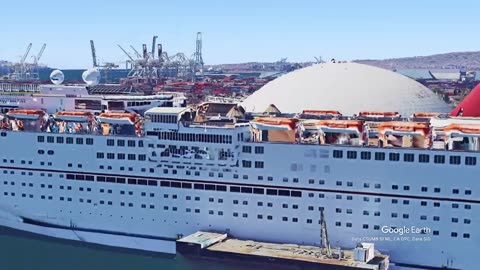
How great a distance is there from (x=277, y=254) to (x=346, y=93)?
22848mm

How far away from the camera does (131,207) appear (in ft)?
105

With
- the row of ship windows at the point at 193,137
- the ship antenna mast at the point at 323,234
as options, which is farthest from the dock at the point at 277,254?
the row of ship windows at the point at 193,137

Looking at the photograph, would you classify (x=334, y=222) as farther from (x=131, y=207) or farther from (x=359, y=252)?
(x=131, y=207)

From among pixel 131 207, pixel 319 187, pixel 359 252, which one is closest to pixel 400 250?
pixel 359 252

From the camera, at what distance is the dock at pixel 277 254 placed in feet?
88.3

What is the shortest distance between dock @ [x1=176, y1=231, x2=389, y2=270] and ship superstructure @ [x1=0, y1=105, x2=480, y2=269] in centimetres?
68

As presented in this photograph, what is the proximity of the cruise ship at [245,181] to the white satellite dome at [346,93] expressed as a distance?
1543 cm

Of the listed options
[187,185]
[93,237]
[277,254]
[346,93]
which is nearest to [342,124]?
[277,254]

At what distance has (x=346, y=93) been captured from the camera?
158 feet

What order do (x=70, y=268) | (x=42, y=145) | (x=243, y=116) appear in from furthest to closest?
(x=243, y=116)
(x=42, y=145)
(x=70, y=268)

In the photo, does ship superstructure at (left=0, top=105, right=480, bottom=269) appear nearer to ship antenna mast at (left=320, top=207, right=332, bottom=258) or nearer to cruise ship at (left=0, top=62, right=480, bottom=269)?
cruise ship at (left=0, top=62, right=480, bottom=269)

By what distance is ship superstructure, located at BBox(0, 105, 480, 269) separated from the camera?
27312 mm

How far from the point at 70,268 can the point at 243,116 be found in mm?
13615

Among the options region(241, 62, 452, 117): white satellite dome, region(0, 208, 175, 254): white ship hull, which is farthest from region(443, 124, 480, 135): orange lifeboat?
region(241, 62, 452, 117): white satellite dome
